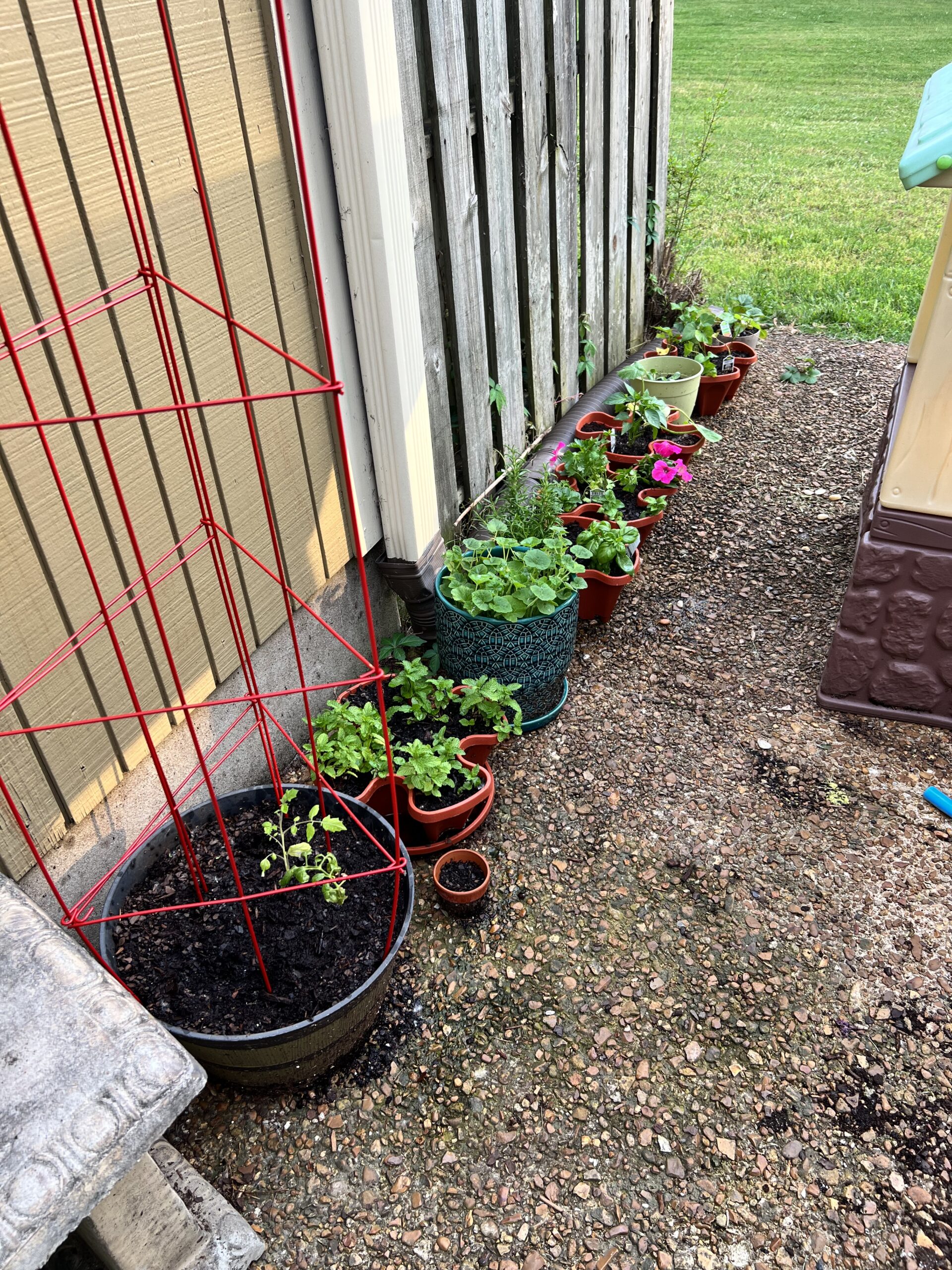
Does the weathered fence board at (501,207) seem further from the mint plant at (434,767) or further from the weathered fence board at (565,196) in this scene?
the mint plant at (434,767)

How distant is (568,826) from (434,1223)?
3.51ft

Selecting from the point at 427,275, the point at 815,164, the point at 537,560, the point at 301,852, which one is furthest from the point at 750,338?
the point at 815,164

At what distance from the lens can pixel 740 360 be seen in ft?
15.4

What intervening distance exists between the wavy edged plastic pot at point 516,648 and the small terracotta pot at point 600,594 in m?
0.27

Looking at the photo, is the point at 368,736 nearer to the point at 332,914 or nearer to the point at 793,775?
the point at 332,914

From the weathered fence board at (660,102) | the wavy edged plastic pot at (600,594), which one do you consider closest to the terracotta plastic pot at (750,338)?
the weathered fence board at (660,102)

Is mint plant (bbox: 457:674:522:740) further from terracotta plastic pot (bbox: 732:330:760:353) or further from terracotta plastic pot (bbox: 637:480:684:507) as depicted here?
terracotta plastic pot (bbox: 732:330:760:353)

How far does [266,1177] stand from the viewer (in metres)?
1.86

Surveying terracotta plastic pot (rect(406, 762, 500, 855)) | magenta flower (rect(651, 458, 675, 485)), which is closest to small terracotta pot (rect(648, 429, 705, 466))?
magenta flower (rect(651, 458, 675, 485))

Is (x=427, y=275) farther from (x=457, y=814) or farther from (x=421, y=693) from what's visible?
(x=457, y=814)

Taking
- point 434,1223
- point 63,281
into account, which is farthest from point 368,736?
point 63,281

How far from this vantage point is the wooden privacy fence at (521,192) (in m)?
2.73

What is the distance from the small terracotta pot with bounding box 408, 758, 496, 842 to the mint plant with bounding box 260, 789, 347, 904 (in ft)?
0.86

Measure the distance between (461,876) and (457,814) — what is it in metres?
0.16
